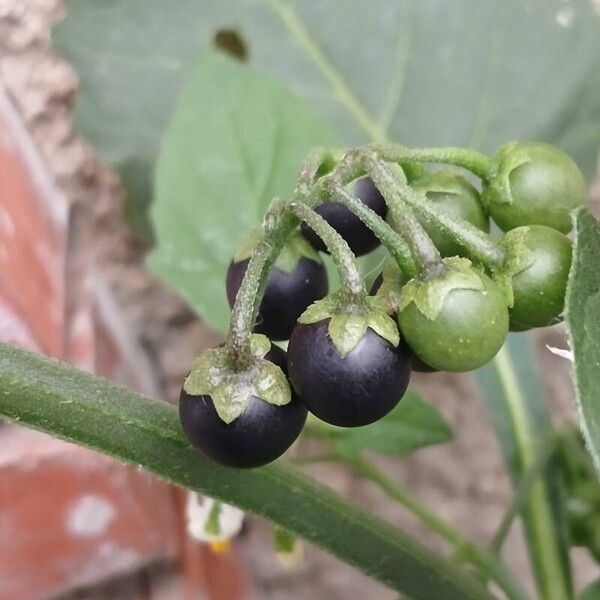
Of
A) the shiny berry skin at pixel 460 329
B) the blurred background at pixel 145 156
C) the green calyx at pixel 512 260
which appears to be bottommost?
the blurred background at pixel 145 156

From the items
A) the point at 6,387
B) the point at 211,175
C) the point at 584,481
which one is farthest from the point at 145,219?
the point at 6,387

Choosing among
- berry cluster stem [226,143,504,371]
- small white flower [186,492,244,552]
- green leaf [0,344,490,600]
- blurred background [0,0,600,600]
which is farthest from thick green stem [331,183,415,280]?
blurred background [0,0,600,600]

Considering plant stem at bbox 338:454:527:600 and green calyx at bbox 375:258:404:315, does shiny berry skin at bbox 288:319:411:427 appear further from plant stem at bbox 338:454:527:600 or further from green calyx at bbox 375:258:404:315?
plant stem at bbox 338:454:527:600

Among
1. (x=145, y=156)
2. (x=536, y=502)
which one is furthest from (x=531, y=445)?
(x=145, y=156)

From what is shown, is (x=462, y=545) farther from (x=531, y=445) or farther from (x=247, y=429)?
(x=247, y=429)

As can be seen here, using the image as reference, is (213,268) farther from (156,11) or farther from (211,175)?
(156,11)

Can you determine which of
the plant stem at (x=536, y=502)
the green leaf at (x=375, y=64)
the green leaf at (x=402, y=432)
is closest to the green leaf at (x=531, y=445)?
the plant stem at (x=536, y=502)

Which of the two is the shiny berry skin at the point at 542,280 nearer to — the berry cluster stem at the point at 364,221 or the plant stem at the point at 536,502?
the berry cluster stem at the point at 364,221
